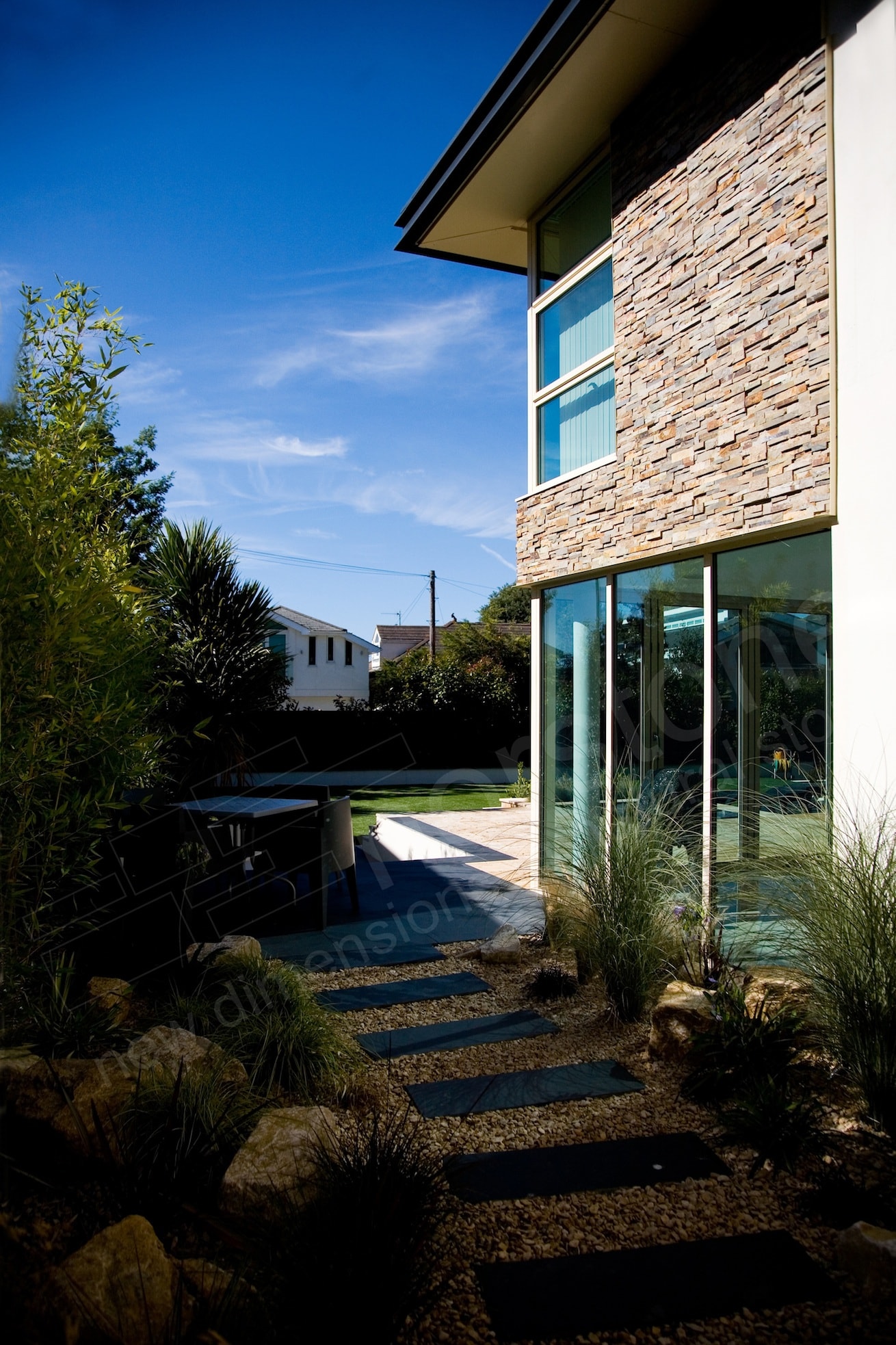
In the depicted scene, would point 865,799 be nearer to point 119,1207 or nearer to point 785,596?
point 785,596

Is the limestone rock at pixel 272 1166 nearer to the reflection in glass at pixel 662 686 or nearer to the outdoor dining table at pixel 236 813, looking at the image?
the outdoor dining table at pixel 236 813

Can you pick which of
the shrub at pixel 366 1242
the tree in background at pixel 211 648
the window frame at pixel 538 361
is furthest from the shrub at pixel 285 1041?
the tree in background at pixel 211 648

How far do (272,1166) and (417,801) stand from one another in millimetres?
13299

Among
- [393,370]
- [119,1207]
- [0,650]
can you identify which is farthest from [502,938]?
[393,370]

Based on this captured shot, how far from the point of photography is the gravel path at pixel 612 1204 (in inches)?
81.8

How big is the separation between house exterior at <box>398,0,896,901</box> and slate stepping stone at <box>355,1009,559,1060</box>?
1155 millimetres

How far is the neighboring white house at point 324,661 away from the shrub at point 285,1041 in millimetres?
34757

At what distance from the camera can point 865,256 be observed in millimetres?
4145

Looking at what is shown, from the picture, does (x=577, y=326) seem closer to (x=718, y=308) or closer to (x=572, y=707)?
(x=718, y=308)

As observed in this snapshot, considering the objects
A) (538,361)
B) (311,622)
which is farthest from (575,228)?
(311,622)

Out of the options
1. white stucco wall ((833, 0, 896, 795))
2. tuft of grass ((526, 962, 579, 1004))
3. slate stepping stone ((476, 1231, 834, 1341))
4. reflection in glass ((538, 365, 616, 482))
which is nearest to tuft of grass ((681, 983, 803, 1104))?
slate stepping stone ((476, 1231, 834, 1341))

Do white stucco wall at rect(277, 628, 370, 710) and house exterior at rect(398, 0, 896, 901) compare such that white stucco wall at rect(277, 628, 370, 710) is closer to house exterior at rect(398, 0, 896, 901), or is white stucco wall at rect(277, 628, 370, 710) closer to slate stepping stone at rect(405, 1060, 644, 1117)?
house exterior at rect(398, 0, 896, 901)

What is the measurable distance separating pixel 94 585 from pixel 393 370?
15623mm

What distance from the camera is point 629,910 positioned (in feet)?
13.5
